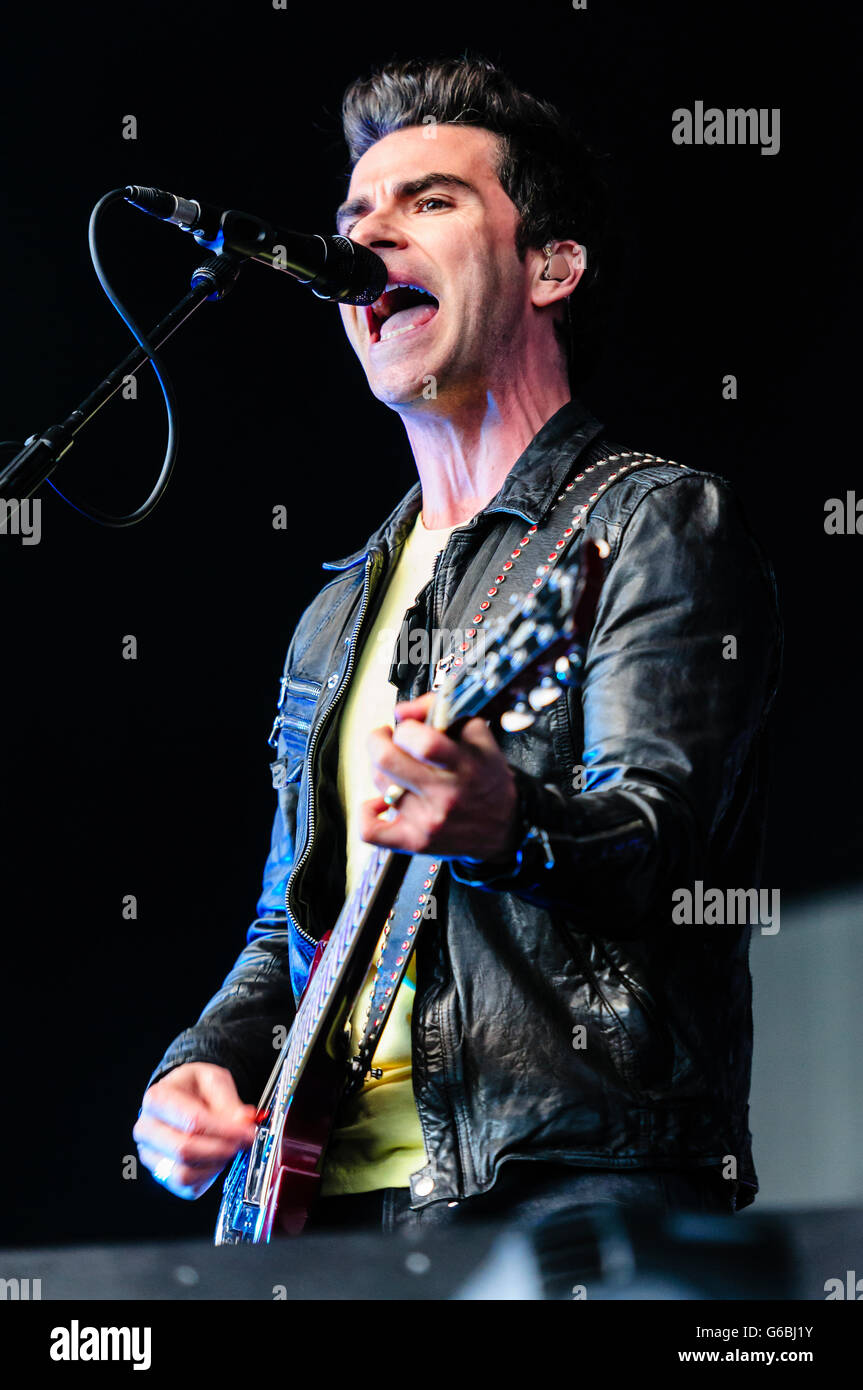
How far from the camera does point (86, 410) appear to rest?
177 cm

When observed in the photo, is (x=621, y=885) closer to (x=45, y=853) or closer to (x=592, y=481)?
(x=592, y=481)

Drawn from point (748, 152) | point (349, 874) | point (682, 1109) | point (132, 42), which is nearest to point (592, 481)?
point (349, 874)

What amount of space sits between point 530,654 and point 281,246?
2.46 feet

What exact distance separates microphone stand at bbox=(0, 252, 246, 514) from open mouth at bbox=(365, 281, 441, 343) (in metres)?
0.38

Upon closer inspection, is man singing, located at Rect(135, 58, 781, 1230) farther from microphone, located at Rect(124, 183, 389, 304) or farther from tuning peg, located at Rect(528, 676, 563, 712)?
microphone, located at Rect(124, 183, 389, 304)

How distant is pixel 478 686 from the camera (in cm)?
136

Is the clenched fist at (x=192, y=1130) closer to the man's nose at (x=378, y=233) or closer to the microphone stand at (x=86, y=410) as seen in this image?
the microphone stand at (x=86, y=410)

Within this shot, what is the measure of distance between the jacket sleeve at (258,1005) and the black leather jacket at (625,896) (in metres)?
0.41

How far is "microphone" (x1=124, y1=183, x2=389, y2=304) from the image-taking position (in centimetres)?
182

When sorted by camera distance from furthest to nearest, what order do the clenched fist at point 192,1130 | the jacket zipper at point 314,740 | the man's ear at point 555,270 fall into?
the man's ear at point 555,270, the jacket zipper at point 314,740, the clenched fist at point 192,1130

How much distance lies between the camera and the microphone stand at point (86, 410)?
1.73 metres

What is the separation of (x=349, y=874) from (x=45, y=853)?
1.09m

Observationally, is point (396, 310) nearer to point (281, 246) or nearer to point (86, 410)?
point (281, 246)

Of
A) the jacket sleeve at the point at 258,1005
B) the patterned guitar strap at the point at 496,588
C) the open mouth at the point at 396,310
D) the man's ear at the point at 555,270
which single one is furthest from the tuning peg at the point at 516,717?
the man's ear at the point at 555,270
